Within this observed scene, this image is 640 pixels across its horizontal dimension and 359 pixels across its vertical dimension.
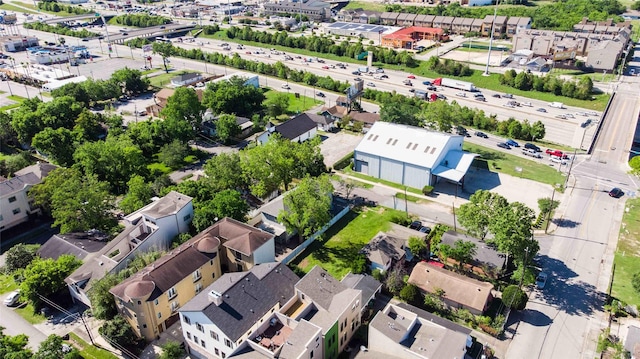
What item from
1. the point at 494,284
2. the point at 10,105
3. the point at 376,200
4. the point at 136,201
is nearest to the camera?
the point at 494,284

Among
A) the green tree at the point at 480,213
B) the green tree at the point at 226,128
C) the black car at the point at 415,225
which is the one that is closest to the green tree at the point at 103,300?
the black car at the point at 415,225

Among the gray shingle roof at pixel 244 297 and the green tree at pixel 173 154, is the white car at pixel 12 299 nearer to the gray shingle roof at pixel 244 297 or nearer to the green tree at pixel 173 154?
the gray shingle roof at pixel 244 297

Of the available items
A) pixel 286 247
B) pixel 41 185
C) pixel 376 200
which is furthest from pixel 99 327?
pixel 376 200

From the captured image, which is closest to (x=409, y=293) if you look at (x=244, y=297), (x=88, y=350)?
(x=244, y=297)

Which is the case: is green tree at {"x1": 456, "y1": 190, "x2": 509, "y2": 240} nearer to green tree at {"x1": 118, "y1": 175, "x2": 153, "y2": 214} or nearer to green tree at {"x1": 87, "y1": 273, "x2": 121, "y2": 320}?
green tree at {"x1": 87, "y1": 273, "x2": 121, "y2": 320}

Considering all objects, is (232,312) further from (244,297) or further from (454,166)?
(454,166)

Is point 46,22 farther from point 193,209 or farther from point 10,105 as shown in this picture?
point 193,209
